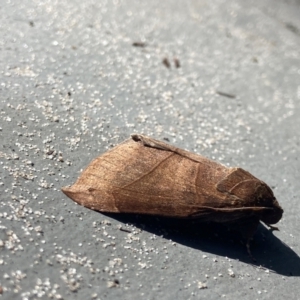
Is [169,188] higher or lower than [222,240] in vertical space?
higher

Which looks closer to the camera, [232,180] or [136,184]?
[136,184]

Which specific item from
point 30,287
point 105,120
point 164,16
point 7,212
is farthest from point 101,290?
point 164,16

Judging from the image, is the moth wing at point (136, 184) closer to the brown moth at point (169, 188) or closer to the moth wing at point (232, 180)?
the brown moth at point (169, 188)

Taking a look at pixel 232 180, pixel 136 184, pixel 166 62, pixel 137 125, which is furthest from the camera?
pixel 166 62

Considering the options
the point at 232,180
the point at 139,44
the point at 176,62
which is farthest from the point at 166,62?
the point at 232,180

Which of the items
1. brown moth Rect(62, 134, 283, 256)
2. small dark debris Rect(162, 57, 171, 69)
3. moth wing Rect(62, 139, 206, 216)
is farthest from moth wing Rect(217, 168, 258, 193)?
small dark debris Rect(162, 57, 171, 69)

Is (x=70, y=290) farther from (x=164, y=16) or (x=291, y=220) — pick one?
(x=164, y=16)

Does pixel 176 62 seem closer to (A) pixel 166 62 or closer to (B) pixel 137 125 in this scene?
(A) pixel 166 62

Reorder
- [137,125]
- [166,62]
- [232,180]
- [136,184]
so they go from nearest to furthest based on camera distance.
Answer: [136,184] < [232,180] < [137,125] < [166,62]
